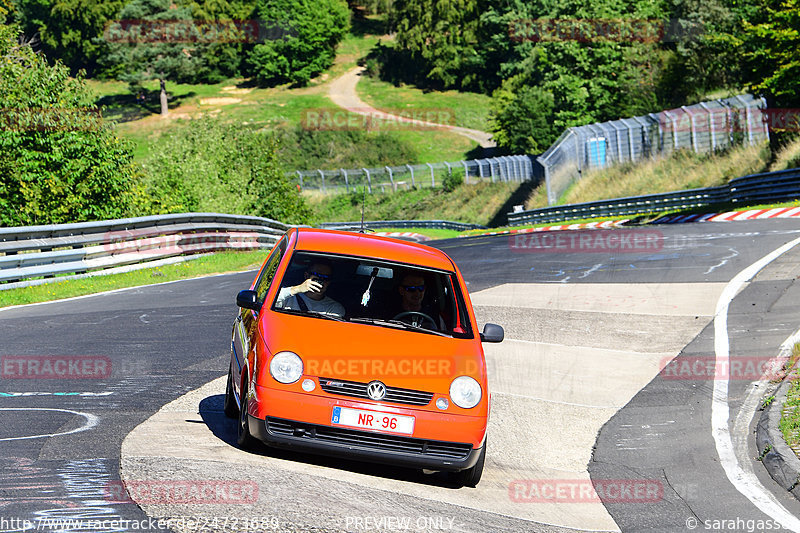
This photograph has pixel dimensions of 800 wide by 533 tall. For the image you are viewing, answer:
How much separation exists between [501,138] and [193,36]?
4712cm

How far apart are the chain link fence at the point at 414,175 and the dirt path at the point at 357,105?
25.4 meters

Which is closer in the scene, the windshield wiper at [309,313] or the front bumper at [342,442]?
the front bumper at [342,442]

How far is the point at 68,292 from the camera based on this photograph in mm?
17875

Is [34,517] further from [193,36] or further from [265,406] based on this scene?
[193,36]

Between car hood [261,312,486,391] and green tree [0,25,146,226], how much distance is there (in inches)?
743

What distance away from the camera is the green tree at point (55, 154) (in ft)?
79.5

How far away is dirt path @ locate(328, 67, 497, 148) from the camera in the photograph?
98.5 m

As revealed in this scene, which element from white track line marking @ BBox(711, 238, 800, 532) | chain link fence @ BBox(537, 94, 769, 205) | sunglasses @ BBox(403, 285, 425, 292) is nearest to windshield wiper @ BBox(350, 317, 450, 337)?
sunglasses @ BBox(403, 285, 425, 292)

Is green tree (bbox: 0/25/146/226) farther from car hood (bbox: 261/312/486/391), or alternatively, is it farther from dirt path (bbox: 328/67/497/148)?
dirt path (bbox: 328/67/497/148)

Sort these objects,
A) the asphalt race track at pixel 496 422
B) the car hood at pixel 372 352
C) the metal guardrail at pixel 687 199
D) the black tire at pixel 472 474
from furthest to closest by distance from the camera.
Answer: the metal guardrail at pixel 687 199
the black tire at pixel 472 474
the car hood at pixel 372 352
the asphalt race track at pixel 496 422

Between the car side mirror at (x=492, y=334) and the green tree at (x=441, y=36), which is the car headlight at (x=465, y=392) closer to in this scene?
the car side mirror at (x=492, y=334)

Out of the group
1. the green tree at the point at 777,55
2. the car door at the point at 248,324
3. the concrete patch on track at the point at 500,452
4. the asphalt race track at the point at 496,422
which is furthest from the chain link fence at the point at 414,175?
the car door at the point at 248,324

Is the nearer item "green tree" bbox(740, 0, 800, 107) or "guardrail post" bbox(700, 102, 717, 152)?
"green tree" bbox(740, 0, 800, 107)

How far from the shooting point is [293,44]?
378 ft
